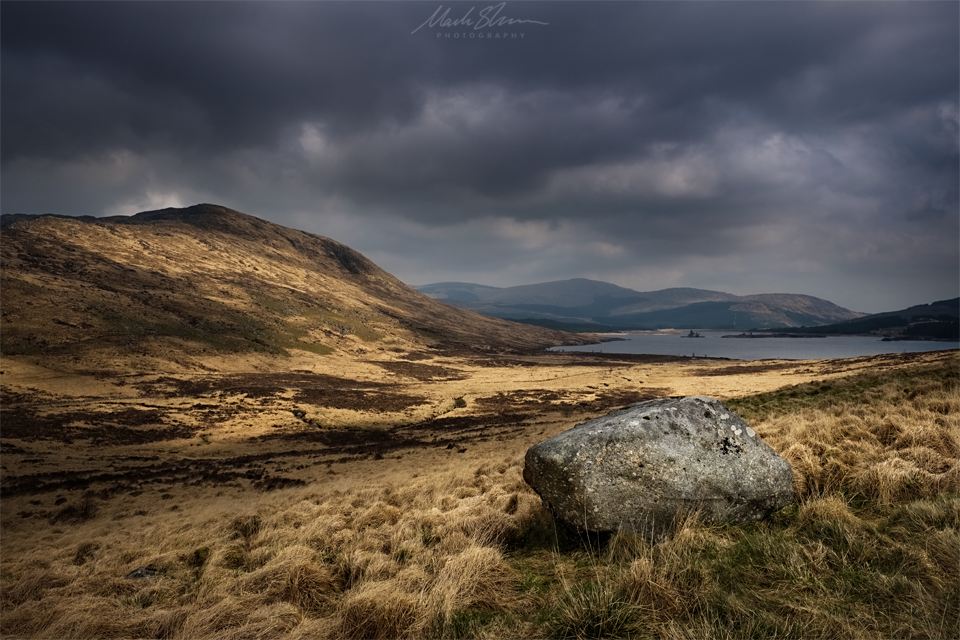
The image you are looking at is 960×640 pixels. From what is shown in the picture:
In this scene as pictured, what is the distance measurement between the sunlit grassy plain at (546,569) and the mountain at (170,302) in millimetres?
73664

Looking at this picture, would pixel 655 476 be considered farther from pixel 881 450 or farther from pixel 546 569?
pixel 881 450

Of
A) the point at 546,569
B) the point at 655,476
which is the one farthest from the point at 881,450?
the point at 546,569

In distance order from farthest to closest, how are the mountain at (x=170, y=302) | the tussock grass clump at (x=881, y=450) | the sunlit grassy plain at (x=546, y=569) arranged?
1. the mountain at (x=170, y=302)
2. the tussock grass clump at (x=881, y=450)
3. the sunlit grassy plain at (x=546, y=569)

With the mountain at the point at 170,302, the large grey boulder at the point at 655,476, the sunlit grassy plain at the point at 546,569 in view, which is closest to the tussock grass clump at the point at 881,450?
the sunlit grassy plain at the point at 546,569

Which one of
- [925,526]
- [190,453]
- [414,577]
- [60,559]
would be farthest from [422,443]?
[925,526]

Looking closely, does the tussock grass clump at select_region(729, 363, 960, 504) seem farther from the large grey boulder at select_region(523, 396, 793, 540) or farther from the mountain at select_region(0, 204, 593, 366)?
the mountain at select_region(0, 204, 593, 366)

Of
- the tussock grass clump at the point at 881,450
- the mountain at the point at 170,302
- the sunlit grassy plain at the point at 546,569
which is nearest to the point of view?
the sunlit grassy plain at the point at 546,569

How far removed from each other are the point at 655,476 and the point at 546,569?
7.01 feet

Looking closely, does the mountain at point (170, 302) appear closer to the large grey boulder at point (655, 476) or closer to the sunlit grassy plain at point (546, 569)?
the sunlit grassy plain at point (546, 569)

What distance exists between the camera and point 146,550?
830 centimetres

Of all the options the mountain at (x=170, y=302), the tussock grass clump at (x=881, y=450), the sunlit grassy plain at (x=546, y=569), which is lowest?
the sunlit grassy plain at (x=546, y=569)

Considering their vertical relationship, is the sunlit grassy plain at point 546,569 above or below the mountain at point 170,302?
below

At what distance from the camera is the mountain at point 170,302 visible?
231 ft

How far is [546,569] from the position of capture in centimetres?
555
